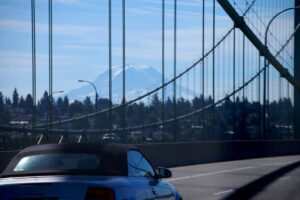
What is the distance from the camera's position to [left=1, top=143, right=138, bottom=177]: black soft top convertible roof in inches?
309

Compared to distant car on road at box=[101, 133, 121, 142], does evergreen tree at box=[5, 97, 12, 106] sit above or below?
above

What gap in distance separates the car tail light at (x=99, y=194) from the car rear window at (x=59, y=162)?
88cm

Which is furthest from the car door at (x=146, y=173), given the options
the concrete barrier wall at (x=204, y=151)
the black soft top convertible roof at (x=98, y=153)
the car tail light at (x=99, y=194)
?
the concrete barrier wall at (x=204, y=151)

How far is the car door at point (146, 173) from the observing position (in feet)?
27.7

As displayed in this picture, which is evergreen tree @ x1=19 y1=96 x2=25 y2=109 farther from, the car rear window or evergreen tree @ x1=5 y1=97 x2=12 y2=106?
the car rear window

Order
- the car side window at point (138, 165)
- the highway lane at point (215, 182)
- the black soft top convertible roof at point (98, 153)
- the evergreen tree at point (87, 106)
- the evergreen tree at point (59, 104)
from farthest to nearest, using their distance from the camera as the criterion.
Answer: the evergreen tree at point (87, 106)
the evergreen tree at point (59, 104)
the highway lane at point (215, 182)
the car side window at point (138, 165)
the black soft top convertible roof at point (98, 153)

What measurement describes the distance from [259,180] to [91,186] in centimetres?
1479

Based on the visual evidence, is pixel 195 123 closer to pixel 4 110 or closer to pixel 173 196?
pixel 4 110

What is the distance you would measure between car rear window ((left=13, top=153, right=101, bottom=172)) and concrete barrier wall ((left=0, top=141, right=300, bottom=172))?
10316 mm

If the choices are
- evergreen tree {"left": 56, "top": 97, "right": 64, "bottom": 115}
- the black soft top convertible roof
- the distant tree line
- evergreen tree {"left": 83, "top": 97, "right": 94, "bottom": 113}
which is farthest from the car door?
evergreen tree {"left": 83, "top": 97, "right": 94, "bottom": 113}

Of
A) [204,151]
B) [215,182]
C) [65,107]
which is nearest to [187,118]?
[65,107]

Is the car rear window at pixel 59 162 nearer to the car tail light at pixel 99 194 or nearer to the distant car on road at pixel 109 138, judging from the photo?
the car tail light at pixel 99 194

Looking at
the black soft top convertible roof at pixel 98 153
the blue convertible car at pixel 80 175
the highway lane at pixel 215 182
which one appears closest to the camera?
the blue convertible car at pixel 80 175

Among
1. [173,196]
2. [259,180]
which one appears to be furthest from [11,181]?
[259,180]
